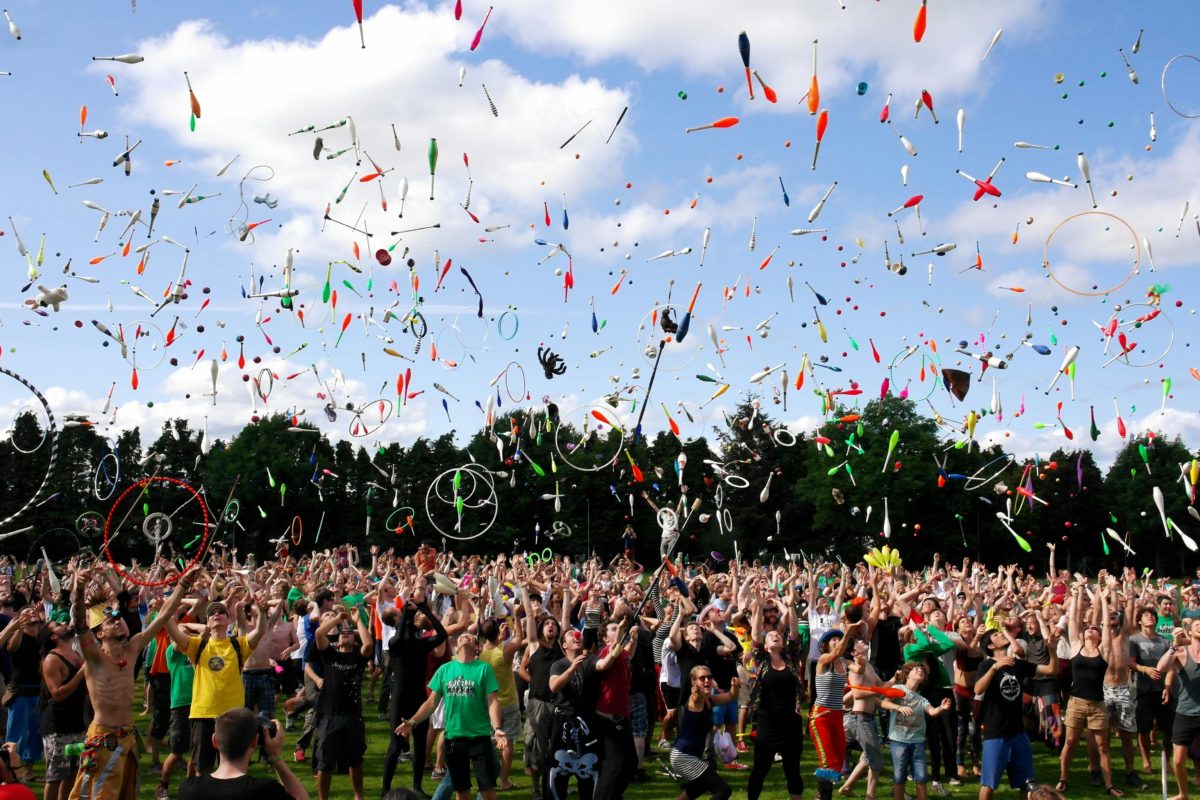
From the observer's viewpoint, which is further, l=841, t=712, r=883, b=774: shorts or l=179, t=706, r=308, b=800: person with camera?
l=841, t=712, r=883, b=774: shorts

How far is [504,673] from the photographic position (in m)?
9.65

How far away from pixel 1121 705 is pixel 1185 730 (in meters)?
0.95

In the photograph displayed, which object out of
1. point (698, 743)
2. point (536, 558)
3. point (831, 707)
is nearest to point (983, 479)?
point (536, 558)

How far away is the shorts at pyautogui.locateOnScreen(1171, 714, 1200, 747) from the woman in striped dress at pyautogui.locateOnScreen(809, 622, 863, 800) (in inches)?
111

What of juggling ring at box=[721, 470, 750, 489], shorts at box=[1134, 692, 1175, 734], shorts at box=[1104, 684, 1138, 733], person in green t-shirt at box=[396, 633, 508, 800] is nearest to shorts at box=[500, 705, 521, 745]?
person in green t-shirt at box=[396, 633, 508, 800]

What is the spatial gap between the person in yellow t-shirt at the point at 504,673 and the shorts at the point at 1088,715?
5109 millimetres

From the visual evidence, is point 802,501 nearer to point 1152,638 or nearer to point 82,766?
point 1152,638

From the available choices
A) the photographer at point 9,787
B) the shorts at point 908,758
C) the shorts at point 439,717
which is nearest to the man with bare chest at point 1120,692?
the shorts at point 908,758

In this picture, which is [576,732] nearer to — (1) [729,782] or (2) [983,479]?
(1) [729,782]

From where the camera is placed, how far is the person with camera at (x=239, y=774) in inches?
167

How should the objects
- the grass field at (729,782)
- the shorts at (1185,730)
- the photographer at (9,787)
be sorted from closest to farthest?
the photographer at (9,787), the shorts at (1185,730), the grass field at (729,782)

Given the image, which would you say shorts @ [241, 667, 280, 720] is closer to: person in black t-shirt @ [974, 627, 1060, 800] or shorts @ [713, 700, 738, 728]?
shorts @ [713, 700, 738, 728]

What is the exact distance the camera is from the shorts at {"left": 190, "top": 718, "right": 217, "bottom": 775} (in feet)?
26.4

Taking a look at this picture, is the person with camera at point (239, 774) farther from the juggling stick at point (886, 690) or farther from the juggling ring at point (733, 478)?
→ the juggling ring at point (733, 478)
